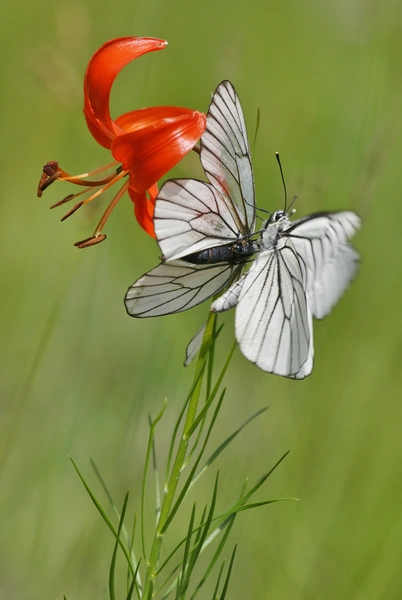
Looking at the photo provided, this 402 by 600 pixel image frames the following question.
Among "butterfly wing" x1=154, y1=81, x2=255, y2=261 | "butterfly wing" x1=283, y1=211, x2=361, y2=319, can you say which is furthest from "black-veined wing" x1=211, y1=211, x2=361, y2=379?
"butterfly wing" x1=154, y1=81, x2=255, y2=261

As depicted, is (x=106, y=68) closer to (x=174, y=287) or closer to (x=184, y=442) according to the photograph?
(x=174, y=287)

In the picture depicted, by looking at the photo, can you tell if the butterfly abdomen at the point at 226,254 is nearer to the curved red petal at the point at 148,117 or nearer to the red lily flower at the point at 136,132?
the red lily flower at the point at 136,132

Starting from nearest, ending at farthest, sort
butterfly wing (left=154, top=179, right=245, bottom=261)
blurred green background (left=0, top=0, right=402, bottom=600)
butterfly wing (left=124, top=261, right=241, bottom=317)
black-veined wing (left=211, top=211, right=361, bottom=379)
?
butterfly wing (left=154, top=179, right=245, bottom=261), butterfly wing (left=124, top=261, right=241, bottom=317), black-veined wing (left=211, top=211, right=361, bottom=379), blurred green background (left=0, top=0, right=402, bottom=600)

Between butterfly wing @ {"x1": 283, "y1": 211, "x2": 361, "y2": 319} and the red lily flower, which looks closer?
the red lily flower

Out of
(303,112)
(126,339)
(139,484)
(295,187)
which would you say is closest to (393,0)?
(303,112)

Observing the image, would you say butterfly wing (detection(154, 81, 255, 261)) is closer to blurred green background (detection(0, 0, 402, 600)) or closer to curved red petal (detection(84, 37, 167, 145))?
curved red petal (detection(84, 37, 167, 145))
